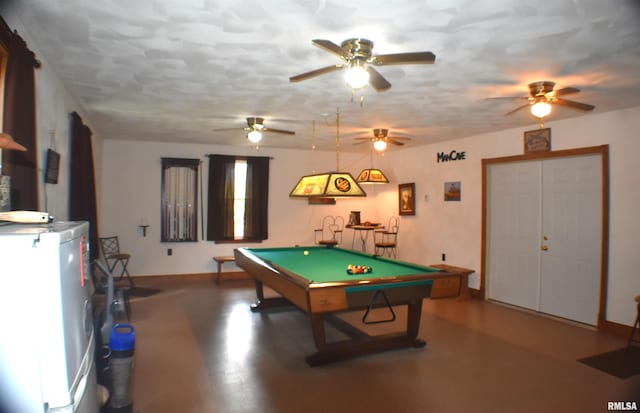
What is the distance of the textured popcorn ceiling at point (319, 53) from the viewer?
2.38 meters

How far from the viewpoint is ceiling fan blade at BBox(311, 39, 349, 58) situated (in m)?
2.37

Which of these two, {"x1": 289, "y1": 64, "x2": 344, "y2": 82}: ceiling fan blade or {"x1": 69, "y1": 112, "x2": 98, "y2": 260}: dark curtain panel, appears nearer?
{"x1": 289, "y1": 64, "x2": 344, "y2": 82}: ceiling fan blade

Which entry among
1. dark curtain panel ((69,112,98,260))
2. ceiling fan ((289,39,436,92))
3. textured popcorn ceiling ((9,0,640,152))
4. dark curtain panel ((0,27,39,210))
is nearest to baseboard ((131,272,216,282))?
dark curtain panel ((69,112,98,260))

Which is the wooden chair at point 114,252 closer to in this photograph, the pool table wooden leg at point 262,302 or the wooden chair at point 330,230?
the pool table wooden leg at point 262,302

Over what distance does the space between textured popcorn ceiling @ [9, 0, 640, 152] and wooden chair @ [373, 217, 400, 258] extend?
337 centimetres

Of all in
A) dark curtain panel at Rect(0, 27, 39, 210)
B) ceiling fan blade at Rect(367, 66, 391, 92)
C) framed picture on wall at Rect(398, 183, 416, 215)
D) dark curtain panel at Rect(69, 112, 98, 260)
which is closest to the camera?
dark curtain panel at Rect(0, 27, 39, 210)

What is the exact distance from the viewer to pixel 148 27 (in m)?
2.63

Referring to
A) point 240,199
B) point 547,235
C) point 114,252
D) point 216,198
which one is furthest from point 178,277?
point 547,235

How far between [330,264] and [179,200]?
4108mm

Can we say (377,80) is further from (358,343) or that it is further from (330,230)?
(330,230)

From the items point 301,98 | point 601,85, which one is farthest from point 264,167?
point 601,85

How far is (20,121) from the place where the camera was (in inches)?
94.3

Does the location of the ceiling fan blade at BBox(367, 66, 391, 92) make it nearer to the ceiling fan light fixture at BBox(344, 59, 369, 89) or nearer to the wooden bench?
the ceiling fan light fixture at BBox(344, 59, 369, 89)

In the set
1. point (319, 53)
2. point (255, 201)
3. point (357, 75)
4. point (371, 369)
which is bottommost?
point (371, 369)
